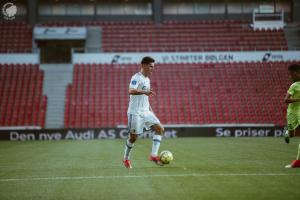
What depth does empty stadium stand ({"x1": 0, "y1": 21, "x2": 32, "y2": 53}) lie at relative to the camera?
37.2m

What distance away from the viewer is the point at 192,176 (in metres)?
9.44

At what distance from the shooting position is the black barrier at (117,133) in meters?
28.7

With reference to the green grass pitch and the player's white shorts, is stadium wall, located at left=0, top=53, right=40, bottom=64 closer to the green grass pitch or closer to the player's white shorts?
the green grass pitch

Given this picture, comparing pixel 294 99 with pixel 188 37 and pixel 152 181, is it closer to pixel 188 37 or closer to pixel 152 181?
pixel 152 181

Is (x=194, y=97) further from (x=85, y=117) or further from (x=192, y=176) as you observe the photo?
(x=192, y=176)

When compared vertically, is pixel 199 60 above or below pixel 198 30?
below

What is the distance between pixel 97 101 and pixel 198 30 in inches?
421

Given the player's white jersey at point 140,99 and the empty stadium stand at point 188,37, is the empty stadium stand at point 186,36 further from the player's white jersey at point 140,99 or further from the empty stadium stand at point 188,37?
the player's white jersey at point 140,99

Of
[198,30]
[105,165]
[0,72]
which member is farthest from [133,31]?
[105,165]

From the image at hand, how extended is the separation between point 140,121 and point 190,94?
22.6 metres

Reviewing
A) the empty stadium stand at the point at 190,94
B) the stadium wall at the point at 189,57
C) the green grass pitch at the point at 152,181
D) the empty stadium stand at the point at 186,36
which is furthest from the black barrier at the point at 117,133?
the green grass pitch at the point at 152,181

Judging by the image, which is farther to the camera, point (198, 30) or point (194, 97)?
point (198, 30)

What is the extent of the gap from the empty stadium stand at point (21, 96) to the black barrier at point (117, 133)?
237 cm

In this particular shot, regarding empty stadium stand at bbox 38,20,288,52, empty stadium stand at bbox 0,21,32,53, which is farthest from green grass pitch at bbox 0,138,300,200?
empty stadium stand at bbox 0,21,32,53
